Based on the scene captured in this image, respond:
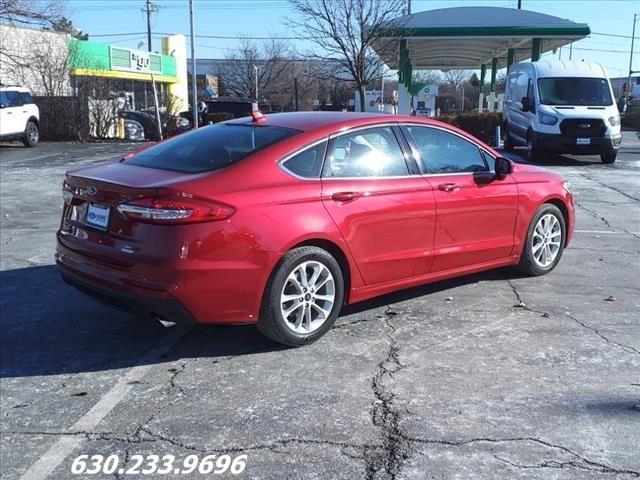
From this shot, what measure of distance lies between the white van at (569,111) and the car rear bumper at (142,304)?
14.8 meters

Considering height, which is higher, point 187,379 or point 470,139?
point 470,139

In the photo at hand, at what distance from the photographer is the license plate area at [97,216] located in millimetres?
4281

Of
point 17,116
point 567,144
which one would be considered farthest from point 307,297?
point 17,116

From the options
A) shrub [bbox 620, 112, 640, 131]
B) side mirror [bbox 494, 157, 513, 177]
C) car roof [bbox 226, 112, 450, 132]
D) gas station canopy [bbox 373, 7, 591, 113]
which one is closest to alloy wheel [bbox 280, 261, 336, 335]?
car roof [bbox 226, 112, 450, 132]

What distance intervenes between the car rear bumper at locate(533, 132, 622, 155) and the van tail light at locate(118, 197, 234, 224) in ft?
47.9

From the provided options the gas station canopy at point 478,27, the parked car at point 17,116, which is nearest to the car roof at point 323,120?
the gas station canopy at point 478,27

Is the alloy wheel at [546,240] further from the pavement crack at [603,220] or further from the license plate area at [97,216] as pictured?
the license plate area at [97,216]

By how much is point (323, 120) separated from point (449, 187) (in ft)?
3.86

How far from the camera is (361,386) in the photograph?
13.0 ft

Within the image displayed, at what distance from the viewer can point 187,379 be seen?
13.5 ft

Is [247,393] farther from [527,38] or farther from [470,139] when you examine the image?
[527,38]

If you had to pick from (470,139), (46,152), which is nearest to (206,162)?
(470,139)

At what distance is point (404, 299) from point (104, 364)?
2541 millimetres

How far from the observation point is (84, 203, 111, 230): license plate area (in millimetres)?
4281
